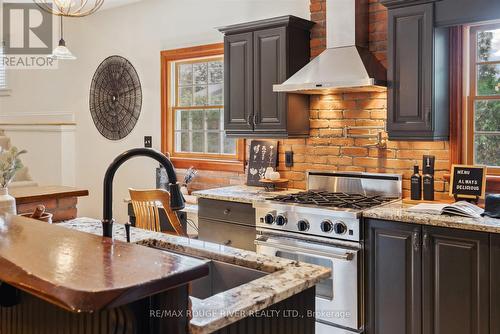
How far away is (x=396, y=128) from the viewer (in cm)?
344

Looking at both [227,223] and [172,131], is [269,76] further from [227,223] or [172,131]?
[172,131]

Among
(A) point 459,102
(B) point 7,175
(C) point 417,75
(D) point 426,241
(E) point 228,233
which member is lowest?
(E) point 228,233

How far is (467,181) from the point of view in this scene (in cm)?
331

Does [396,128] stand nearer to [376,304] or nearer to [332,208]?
[332,208]

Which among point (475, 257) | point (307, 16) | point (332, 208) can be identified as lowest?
point (475, 257)

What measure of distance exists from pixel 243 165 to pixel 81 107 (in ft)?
9.37

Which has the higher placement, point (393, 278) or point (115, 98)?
point (115, 98)

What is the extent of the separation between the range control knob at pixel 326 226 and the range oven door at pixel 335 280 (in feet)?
0.33

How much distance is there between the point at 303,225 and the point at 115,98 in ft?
11.4

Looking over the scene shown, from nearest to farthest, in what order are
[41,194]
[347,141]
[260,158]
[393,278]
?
[41,194] → [393,278] → [347,141] → [260,158]

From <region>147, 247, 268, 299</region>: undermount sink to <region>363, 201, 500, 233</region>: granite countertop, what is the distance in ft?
5.06

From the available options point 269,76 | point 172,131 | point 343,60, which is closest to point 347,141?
point 343,60

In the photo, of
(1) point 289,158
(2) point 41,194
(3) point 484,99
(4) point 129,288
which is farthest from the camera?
(1) point 289,158

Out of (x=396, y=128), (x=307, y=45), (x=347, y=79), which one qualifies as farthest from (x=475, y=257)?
(x=307, y=45)
